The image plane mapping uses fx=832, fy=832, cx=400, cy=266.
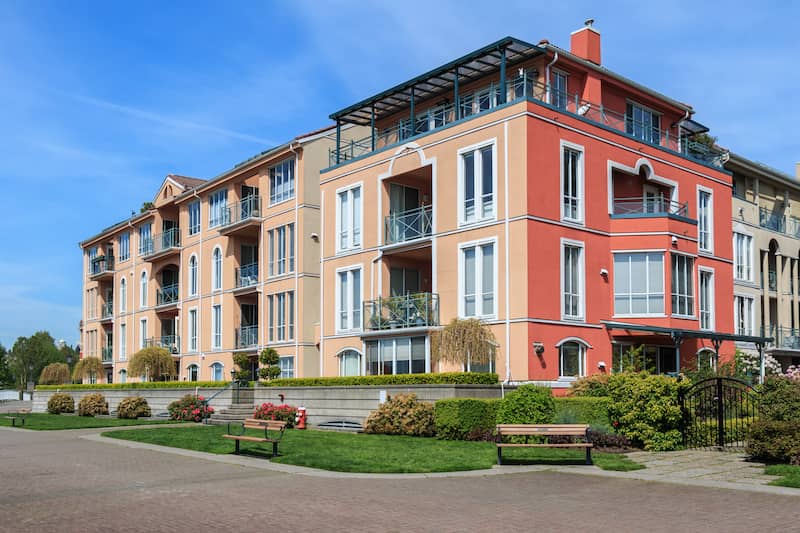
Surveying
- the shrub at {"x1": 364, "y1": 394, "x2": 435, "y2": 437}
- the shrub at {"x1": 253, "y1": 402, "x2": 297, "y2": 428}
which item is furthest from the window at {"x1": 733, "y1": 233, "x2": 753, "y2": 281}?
the shrub at {"x1": 253, "y1": 402, "x2": 297, "y2": 428}

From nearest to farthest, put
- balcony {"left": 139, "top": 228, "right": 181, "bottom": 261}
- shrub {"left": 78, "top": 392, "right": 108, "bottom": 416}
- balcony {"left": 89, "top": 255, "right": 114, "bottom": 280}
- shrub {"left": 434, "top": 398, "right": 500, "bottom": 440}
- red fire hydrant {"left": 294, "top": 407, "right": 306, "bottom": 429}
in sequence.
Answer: shrub {"left": 434, "top": 398, "right": 500, "bottom": 440} → red fire hydrant {"left": 294, "top": 407, "right": 306, "bottom": 429} → shrub {"left": 78, "top": 392, "right": 108, "bottom": 416} → balcony {"left": 139, "top": 228, "right": 181, "bottom": 261} → balcony {"left": 89, "top": 255, "right": 114, "bottom": 280}

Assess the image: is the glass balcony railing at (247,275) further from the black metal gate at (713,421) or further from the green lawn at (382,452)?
the black metal gate at (713,421)

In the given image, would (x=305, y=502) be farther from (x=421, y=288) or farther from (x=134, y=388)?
(x=134, y=388)

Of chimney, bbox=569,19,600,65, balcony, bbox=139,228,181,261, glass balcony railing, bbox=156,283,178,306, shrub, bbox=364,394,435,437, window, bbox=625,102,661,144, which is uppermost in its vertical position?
chimney, bbox=569,19,600,65

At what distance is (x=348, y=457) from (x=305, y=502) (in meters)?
5.64

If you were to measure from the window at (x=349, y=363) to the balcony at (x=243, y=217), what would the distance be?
10.4 m

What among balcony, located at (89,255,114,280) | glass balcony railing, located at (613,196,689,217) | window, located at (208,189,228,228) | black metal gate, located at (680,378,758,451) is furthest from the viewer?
balcony, located at (89,255,114,280)

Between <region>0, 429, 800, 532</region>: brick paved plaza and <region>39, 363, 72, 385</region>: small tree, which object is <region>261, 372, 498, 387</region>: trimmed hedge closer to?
<region>0, 429, 800, 532</region>: brick paved plaza

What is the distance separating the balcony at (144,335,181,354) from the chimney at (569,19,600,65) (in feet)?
88.0

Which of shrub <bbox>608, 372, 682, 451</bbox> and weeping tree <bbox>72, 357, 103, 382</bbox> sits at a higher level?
shrub <bbox>608, 372, 682, 451</bbox>

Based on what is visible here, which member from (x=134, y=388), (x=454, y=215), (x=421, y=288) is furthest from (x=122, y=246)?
(x=454, y=215)

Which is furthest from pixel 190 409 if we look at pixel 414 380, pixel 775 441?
pixel 775 441

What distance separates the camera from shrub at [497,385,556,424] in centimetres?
1988

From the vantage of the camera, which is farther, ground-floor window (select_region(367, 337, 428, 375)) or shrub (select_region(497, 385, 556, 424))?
ground-floor window (select_region(367, 337, 428, 375))
